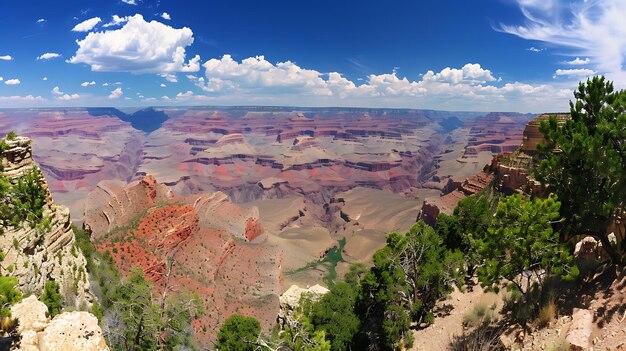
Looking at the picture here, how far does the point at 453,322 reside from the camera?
19.8 metres

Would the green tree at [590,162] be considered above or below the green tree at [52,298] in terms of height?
above

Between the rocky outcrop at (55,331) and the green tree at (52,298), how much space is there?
4222mm

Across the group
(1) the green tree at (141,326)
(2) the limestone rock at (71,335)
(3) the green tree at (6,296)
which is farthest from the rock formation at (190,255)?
(3) the green tree at (6,296)

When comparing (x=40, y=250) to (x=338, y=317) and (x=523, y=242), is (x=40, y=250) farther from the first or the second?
(x=523, y=242)

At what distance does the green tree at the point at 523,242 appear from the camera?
12.9 m

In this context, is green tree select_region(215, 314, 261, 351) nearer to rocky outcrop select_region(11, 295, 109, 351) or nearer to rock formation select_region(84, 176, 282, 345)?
rock formation select_region(84, 176, 282, 345)

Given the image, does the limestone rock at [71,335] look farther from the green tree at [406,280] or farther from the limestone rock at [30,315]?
the green tree at [406,280]

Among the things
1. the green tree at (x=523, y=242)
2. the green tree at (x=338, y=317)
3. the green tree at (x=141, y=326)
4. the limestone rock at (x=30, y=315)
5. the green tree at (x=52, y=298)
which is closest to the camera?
the limestone rock at (x=30, y=315)

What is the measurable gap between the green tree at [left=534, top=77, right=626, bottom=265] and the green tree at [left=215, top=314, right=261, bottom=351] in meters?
17.8

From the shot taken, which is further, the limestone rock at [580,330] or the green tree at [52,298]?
the green tree at [52,298]

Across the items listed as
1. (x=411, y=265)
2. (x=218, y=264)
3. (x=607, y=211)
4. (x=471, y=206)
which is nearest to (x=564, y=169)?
(x=607, y=211)

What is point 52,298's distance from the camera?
15.7 m

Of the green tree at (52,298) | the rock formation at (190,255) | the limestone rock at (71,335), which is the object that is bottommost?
the rock formation at (190,255)

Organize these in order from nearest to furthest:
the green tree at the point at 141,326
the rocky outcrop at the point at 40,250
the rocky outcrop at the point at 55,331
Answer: the rocky outcrop at the point at 55,331, the rocky outcrop at the point at 40,250, the green tree at the point at 141,326
